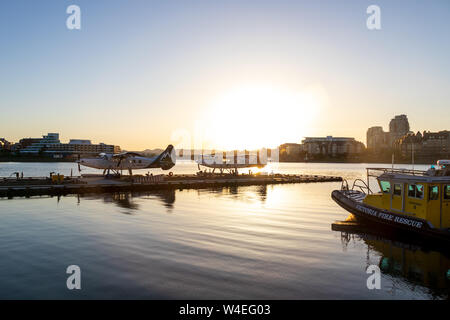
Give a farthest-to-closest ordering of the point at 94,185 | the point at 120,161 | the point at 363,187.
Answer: the point at 120,161 < the point at 94,185 < the point at 363,187

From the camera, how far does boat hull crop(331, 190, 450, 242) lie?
58.9 feet

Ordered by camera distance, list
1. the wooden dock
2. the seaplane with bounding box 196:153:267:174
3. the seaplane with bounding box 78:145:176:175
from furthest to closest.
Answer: the seaplane with bounding box 196:153:267:174
the seaplane with bounding box 78:145:176:175
the wooden dock

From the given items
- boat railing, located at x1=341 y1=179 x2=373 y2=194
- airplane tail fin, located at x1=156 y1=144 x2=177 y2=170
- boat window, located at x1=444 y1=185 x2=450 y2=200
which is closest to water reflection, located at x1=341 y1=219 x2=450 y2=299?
boat window, located at x1=444 y1=185 x2=450 y2=200

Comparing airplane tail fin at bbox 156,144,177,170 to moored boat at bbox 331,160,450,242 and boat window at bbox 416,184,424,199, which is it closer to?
moored boat at bbox 331,160,450,242

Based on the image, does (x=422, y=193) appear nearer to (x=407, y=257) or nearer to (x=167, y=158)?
(x=407, y=257)

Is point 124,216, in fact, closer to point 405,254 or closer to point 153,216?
point 153,216

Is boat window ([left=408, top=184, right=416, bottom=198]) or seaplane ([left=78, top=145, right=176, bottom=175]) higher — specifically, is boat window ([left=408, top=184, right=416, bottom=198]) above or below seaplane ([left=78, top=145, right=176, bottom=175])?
below

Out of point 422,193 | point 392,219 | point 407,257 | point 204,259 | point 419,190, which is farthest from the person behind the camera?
point 392,219

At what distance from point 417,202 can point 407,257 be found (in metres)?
3.63

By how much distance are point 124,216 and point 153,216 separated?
2.65 metres

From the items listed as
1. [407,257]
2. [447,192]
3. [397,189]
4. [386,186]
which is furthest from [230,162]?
[407,257]

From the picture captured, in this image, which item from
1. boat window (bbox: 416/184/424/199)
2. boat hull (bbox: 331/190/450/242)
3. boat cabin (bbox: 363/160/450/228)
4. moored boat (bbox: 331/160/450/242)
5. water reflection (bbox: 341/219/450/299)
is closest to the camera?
water reflection (bbox: 341/219/450/299)

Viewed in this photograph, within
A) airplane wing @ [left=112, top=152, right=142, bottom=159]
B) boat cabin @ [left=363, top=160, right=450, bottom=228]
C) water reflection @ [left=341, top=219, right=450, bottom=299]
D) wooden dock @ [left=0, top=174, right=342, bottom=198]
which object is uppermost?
airplane wing @ [left=112, top=152, right=142, bottom=159]

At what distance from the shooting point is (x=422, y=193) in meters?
18.8
